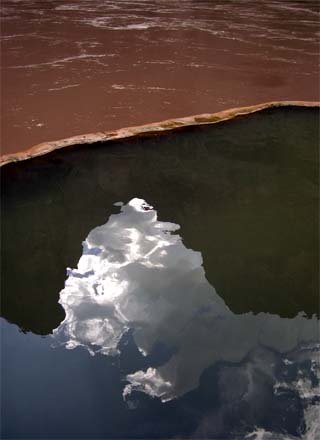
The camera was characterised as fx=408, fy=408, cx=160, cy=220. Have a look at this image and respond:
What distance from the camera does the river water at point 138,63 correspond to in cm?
591

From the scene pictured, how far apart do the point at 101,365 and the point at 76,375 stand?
0.16 meters

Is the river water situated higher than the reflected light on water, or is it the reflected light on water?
the river water

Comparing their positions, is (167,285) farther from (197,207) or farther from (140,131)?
(140,131)

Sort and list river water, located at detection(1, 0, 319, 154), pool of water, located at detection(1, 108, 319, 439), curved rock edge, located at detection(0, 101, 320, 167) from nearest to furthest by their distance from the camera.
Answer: pool of water, located at detection(1, 108, 319, 439) < curved rock edge, located at detection(0, 101, 320, 167) < river water, located at detection(1, 0, 319, 154)

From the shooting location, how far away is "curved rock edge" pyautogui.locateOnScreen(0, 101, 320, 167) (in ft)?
14.7

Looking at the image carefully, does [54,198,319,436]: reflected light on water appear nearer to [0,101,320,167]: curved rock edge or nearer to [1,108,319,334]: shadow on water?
[1,108,319,334]: shadow on water

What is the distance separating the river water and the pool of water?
132cm

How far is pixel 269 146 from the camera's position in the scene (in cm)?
480

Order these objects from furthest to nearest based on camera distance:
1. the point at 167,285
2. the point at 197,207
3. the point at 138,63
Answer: the point at 138,63, the point at 197,207, the point at 167,285

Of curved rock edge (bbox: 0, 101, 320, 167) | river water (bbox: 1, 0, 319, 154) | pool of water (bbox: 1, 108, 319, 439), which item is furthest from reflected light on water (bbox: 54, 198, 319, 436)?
river water (bbox: 1, 0, 319, 154)

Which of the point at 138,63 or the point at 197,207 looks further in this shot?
the point at 138,63

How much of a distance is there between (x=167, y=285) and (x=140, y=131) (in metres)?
2.34

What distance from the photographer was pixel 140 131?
193 inches

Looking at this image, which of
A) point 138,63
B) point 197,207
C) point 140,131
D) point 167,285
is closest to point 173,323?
point 167,285
